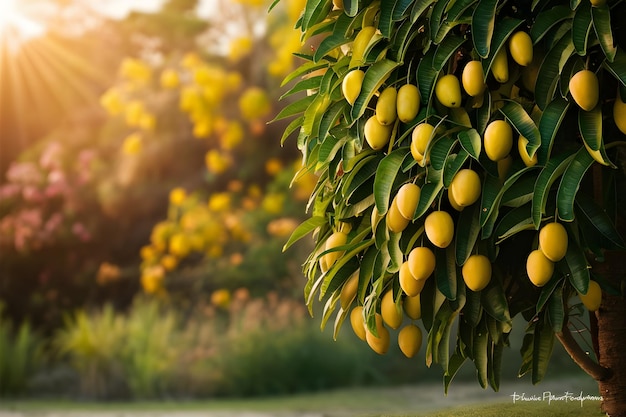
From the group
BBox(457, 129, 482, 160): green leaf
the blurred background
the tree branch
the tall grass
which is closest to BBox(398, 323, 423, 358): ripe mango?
the tree branch

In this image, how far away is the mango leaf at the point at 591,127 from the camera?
4.29 feet

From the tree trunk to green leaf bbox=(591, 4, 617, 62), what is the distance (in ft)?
1.96

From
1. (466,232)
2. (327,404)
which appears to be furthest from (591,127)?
(327,404)

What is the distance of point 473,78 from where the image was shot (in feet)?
4.56

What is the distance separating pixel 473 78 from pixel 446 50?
8cm

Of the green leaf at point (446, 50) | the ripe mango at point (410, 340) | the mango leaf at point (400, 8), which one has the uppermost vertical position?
the mango leaf at point (400, 8)

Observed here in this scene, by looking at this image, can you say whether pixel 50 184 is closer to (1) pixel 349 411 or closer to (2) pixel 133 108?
(2) pixel 133 108

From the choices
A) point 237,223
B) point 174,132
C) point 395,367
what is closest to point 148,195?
point 174,132

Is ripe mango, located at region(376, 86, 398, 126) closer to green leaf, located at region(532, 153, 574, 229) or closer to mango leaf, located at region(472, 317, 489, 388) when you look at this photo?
green leaf, located at region(532, 153, 574, 229)

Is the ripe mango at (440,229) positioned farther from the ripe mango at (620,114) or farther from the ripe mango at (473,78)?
the ripe mango at (620,114)

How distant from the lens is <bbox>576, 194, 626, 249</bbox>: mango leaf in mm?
1375

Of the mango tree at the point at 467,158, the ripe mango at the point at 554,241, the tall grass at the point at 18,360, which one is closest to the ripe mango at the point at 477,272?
the mango tree at the point at 467,158

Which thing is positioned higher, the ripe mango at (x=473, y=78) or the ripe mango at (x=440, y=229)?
the ripe mango at (x=473, y=78)

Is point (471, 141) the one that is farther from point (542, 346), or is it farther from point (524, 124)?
point (542, 346)
